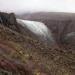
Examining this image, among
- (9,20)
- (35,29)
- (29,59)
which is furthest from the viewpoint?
(35,29)

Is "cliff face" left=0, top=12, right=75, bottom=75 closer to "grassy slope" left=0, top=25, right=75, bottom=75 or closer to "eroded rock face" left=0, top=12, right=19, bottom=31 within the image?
"grassy slope" left=0, top=25, right=75, bottom=75

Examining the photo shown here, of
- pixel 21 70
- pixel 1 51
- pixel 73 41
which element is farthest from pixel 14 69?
pixel 73 41

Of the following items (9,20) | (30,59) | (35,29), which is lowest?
(35,29)

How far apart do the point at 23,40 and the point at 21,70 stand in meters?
6.66

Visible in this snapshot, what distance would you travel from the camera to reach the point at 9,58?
2228 cm

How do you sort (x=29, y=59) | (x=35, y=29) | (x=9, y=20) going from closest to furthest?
(x=29, y=59)
(x=9, y=20)
(x=35, y=29)

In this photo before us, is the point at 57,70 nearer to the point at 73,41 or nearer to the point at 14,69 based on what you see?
the point at 14,69

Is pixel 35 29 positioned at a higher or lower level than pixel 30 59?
lower

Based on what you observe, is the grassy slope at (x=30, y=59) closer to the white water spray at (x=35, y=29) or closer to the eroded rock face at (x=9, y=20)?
the eroded rock face at (x=9, y=20)

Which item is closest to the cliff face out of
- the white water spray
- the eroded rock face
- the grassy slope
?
the grassy slope

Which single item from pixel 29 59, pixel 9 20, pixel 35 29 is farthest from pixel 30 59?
pixel 35 29

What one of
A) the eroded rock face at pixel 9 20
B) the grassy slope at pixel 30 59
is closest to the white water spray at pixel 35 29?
the eroded rock face at pixel 9 20

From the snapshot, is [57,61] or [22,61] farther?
[57,61]

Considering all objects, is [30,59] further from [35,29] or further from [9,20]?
[35,29]
